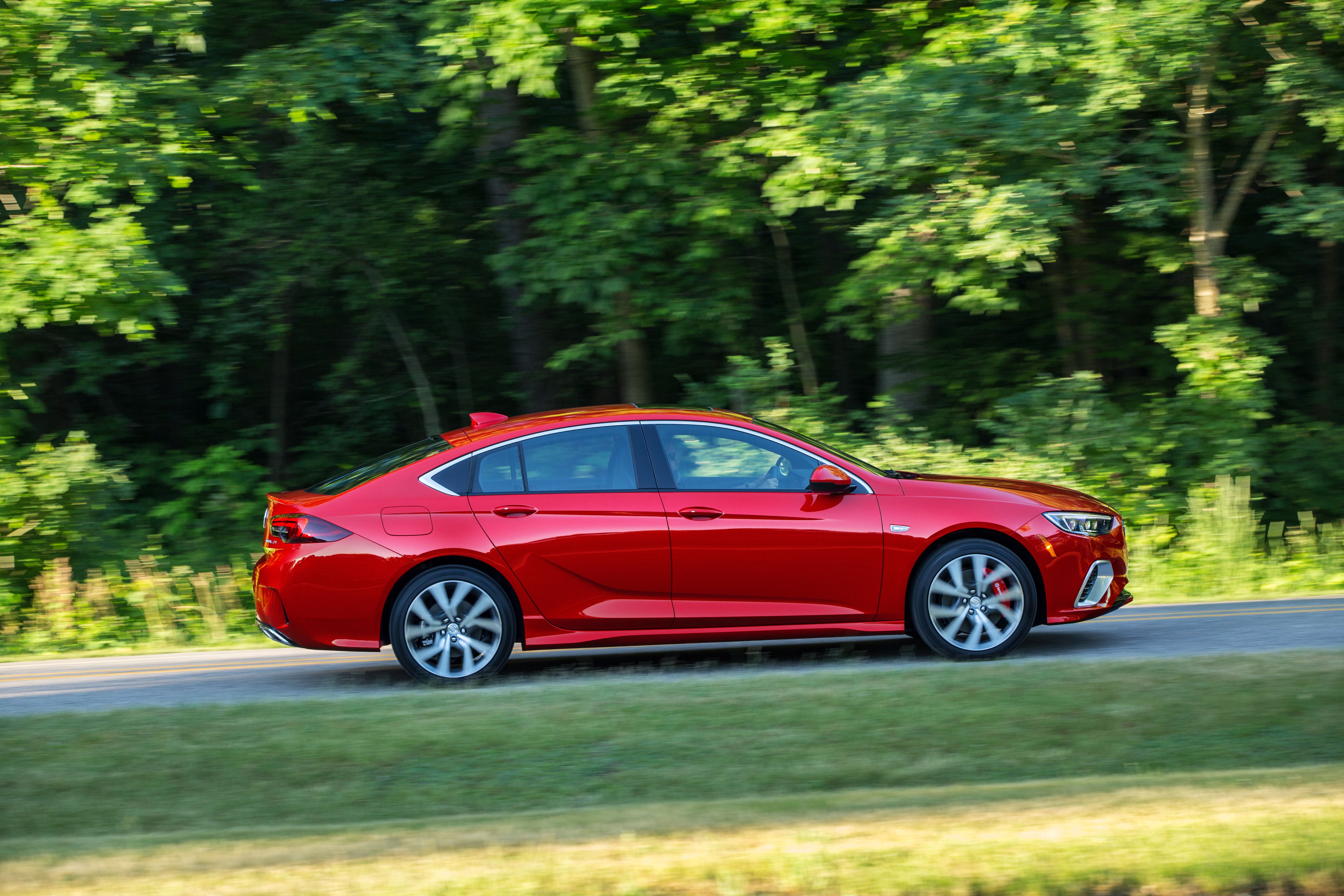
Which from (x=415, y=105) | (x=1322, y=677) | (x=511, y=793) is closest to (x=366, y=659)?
(x=511, y=793)

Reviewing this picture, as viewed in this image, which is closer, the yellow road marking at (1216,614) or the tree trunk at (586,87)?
the yellow road marking at (1216,614)

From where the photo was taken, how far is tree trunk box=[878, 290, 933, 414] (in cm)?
1625

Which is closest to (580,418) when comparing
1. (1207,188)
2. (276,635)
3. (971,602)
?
(276,635)

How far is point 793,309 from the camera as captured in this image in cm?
1697

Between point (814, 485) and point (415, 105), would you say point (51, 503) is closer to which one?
point (415, 105)

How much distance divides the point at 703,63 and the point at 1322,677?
30.9 ft

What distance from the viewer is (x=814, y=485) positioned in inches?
321

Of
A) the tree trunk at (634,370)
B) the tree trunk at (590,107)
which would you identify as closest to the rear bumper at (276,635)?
the tree trunk at (590,107)

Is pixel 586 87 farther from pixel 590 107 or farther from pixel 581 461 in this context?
pixel 581 461

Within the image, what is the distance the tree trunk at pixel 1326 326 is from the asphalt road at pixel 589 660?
8613 millimetres

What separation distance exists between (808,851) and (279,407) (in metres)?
15.3

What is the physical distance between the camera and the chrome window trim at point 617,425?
812cm

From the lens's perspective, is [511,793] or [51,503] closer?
[511,793]

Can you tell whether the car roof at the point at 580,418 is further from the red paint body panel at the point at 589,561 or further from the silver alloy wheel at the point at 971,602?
the silver alloy wheel at the point at 971,602
